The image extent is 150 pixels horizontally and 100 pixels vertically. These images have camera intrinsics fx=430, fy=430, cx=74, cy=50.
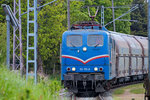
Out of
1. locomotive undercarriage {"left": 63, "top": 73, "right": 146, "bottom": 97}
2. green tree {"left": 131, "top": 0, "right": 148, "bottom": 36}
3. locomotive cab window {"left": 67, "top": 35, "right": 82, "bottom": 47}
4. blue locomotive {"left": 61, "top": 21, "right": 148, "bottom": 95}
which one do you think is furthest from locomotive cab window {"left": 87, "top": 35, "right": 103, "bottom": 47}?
green tree {"left": 131, "top": 0, "right": 148, "bottom": 36}

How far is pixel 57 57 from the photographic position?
38.3 metres

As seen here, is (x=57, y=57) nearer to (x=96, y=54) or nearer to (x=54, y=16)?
(x=54, y=16)

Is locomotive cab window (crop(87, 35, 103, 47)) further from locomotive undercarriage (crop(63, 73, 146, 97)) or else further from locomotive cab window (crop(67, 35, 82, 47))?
locomotive undercarriage (crop(63, 73, 146, 97))

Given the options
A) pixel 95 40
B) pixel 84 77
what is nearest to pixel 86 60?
pixel 84 77

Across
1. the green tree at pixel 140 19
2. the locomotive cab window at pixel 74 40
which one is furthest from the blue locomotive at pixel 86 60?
the green tree at pixel 140 19

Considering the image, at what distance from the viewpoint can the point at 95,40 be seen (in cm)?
1912

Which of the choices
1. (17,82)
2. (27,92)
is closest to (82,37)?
(17,82)

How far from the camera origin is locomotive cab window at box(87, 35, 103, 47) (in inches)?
749

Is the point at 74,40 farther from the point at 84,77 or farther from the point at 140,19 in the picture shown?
the point at 140,19

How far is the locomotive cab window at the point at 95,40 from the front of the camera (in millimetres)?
19031

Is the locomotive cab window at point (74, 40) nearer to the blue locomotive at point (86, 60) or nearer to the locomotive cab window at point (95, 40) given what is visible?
the blue locomotive at point (86, 60)

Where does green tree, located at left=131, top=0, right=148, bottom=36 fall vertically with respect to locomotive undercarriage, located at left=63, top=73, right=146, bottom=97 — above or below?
above

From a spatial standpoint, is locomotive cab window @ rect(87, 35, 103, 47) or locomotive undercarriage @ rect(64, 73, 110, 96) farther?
locomotive cab window @ rect(87, 35, 103, 47)

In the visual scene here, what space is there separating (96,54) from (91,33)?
99cm
